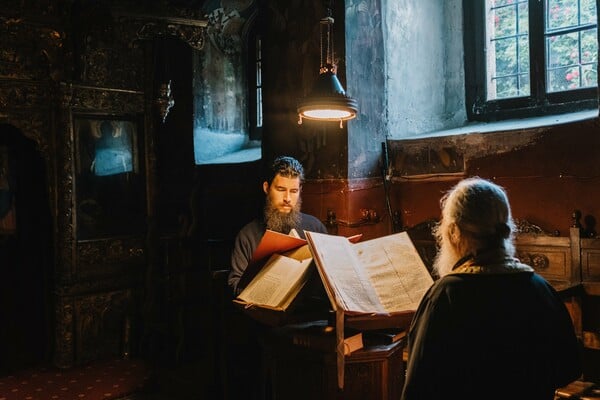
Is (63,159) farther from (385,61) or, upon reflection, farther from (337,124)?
(385,61)

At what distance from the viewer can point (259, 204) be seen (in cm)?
712

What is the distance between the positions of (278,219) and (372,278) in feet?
5.34

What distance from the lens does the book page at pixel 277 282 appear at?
2.82 metres

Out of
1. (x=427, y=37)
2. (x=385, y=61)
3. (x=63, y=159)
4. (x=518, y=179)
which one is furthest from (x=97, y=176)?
(x=518, y=179)

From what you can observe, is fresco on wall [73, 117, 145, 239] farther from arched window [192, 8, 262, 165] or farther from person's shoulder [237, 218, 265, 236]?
person's shoulder [237, 218, 265, 236]

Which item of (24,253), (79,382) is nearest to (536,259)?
(79,382)

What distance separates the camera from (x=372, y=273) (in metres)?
2.88

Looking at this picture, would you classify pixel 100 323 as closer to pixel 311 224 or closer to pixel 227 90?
pixel 311 224

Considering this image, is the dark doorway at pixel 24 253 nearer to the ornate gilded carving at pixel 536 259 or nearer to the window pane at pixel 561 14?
the ornate gilded carving at pixel 536 259

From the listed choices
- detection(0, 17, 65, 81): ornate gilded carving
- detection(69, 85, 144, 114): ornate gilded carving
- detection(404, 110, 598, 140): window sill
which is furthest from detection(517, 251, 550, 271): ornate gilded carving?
detection(0, 17, 65, 81): ornate gilded carving

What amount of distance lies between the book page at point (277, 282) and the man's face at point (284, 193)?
1.19m

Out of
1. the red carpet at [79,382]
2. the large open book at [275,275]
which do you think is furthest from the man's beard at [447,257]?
the red carpet at [79,382]

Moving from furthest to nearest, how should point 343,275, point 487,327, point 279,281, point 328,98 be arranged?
point 328,98 < point 279,281 < point 343,275 < point 487,327

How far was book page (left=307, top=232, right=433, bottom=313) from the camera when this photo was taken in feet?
8.70
